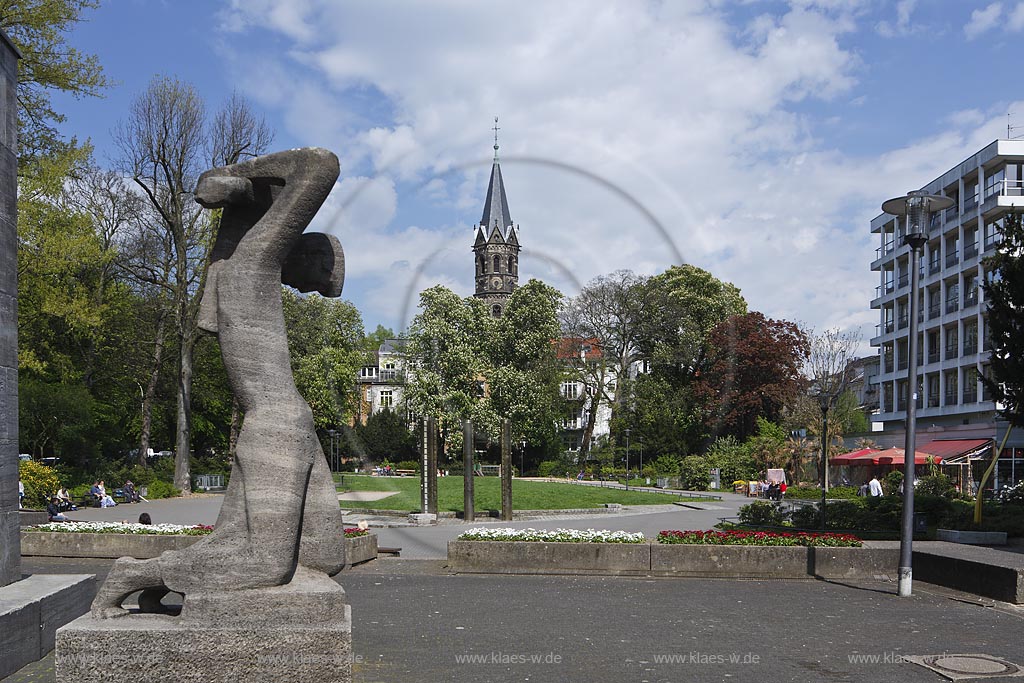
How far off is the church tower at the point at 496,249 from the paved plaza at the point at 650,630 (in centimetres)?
7459

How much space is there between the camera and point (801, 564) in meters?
14.8

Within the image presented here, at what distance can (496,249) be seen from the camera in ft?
324

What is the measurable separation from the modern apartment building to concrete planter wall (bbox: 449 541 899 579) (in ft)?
113

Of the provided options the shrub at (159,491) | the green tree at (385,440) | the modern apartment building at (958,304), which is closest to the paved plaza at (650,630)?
the shrub at (159,491)

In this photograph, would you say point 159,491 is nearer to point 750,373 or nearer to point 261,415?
point 261,415

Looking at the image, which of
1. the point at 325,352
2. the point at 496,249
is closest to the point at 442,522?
the point at 325,352

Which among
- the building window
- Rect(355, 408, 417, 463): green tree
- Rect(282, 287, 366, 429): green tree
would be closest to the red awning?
the building window

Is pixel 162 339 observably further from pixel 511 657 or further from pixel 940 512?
pixel 511 657

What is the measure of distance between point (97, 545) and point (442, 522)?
11.8m

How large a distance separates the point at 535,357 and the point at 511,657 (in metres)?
49.2

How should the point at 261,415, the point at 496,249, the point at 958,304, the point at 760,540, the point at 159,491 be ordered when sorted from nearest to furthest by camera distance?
the point at 261,415
the point at 760,540
the point at 159,491
the point at 958,304
the point at 496,249

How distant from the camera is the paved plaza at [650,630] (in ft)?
26.4

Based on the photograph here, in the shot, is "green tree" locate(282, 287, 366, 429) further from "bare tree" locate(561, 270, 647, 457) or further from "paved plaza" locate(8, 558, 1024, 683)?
"paved plaza" locate(8, 558, 1024, 683)

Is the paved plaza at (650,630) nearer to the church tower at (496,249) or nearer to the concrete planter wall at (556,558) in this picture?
the concrete planter wall at (556,558)
